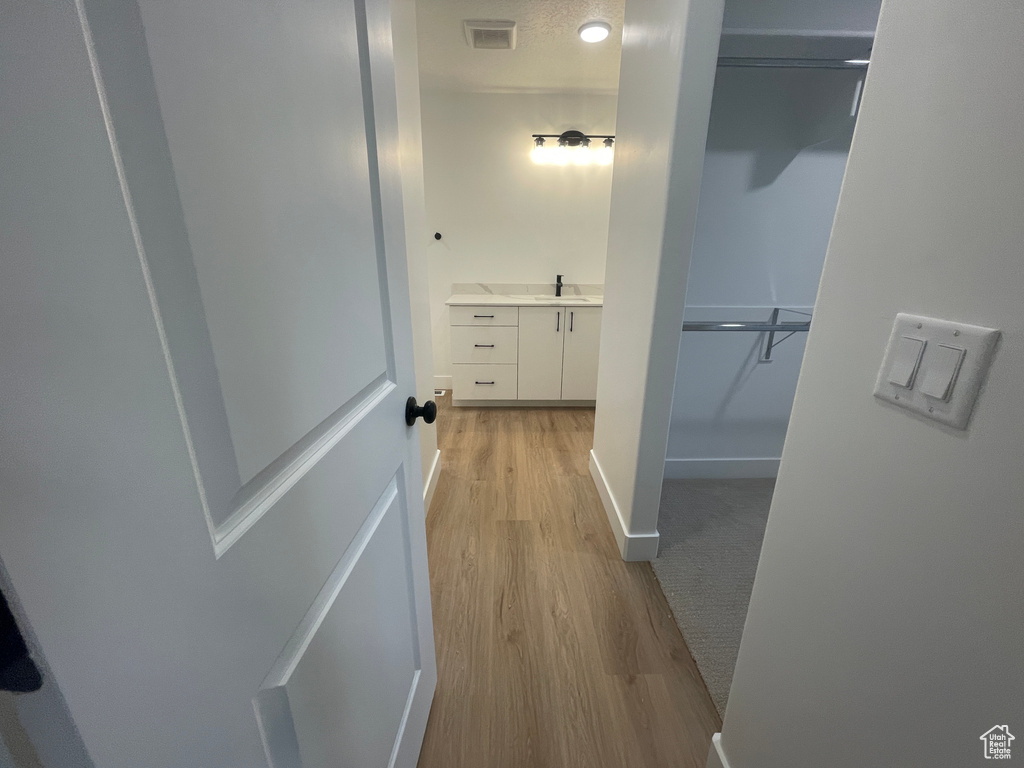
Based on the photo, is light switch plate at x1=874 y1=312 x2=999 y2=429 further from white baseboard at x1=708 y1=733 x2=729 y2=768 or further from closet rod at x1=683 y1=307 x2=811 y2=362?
closet rod at x1=683 y1=307 x2=811 y2=362

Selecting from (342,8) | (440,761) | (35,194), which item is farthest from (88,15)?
(440,761)

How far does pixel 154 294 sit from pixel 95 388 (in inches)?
3.4

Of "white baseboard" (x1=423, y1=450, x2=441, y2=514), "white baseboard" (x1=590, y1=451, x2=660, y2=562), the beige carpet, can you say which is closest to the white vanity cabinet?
"white baseboard" (x1=423, y1=450, x2=441, y2=514)

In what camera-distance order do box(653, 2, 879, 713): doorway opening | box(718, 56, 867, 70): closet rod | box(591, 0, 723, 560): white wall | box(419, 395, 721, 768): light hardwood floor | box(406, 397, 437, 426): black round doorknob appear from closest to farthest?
box(406, 397, 437, 426): black round doorknob, box(419, 395, 721, 768): light hardwood floor, box(591, 0, 723, 560): white wall, box(718, 56, 867, 70): closet rod, box(653, 2, 879, 713): doorway opening

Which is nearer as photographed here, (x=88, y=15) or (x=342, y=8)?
Answer: (x=88, y=15)

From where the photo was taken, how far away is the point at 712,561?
5.60 ft

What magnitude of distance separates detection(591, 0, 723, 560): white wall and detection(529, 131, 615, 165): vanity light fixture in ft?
4.73

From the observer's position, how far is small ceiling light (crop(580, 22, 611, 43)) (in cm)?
212

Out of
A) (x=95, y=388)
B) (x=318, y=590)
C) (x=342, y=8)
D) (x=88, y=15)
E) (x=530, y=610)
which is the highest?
(x=342, y=8)

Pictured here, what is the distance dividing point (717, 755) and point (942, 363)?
1021 mm

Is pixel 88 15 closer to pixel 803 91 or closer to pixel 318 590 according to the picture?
pixel 318 590

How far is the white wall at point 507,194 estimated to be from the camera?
10.2 feet

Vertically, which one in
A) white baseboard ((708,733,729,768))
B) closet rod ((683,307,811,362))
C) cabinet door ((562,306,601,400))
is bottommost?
white baseboard ((708,733,729,768))

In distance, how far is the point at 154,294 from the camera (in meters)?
0.31
